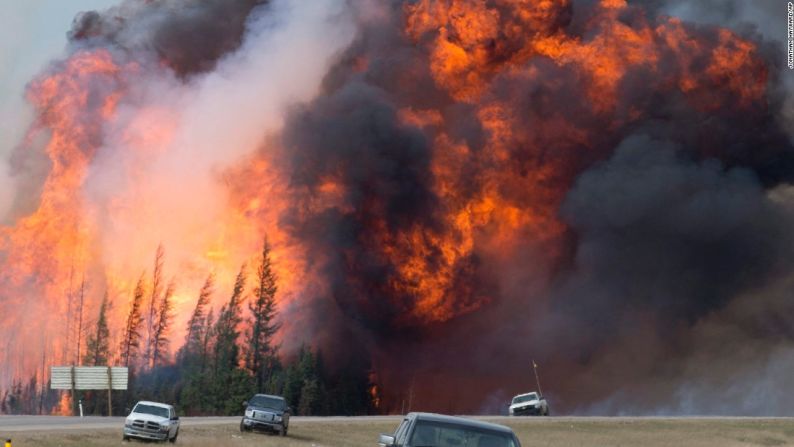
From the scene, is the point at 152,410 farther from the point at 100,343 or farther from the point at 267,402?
the point at 100,343

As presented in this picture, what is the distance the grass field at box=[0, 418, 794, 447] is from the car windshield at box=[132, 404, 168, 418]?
1.82 m

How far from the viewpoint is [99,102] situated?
4808 inches

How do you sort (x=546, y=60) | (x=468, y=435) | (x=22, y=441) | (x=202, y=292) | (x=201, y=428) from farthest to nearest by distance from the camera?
1. (x=546, y=60)
2. (x=202, y=292)
3. (x=201, y=428)
4. (x=22, y=441)
5. (x=468, y=435)

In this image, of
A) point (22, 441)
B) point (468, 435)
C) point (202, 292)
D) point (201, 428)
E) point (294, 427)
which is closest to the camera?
point (468, 435)

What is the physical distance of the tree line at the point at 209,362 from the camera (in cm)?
11731

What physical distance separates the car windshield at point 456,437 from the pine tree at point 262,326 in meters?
87.9

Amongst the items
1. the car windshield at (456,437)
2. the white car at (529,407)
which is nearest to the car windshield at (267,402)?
the white car at (529,407)

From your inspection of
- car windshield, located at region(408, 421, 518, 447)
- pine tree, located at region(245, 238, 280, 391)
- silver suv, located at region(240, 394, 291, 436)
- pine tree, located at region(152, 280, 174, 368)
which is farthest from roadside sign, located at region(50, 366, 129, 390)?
car windshield, located at region(408, 421, 518, 447)

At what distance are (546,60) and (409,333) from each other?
29636mm

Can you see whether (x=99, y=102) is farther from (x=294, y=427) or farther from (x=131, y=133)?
(x=294, y=427)

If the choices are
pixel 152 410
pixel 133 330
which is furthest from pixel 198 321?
pixel 152 410

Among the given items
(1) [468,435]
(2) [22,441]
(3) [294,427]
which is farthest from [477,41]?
(1) [468,435]

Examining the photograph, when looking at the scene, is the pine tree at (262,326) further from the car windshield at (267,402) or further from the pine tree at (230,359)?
the car windshield at (267,402)

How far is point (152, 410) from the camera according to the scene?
2552 inches
